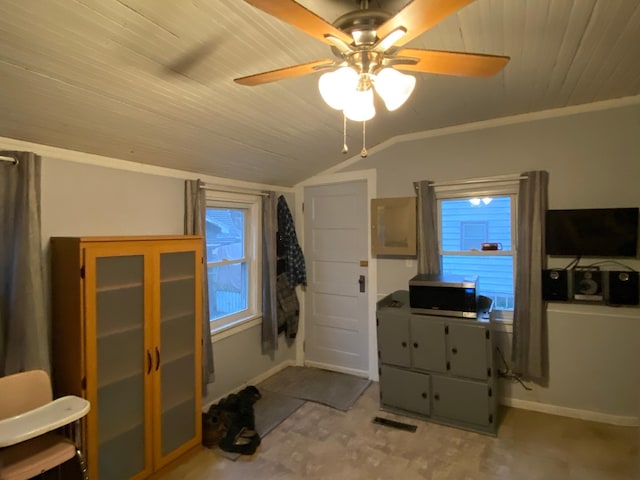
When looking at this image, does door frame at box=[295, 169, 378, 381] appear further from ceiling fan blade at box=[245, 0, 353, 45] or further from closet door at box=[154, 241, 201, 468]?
ceiling fan blade at box=[245, 0, 353, 45]

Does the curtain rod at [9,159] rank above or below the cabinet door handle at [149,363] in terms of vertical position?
above

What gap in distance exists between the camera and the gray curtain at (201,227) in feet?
9.85

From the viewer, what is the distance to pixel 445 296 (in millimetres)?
3016

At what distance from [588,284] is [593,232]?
16.3 inches

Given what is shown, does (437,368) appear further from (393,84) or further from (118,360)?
(393,84)

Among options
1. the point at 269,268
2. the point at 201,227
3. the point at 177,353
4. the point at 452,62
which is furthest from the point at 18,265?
the point at 452,62

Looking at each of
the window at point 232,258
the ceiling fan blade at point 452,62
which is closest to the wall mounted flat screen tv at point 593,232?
the ceiling fan blade at point 452,62

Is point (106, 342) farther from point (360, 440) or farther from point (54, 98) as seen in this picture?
point (360, 440)

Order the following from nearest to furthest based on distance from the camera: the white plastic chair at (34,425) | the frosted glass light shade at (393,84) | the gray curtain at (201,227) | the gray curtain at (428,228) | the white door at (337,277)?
the frosted glass light shade at (393,84) < the white plastic chair at (34,425) < the gray curtain at (201,227) < the gray curtain at (428,228) < the white door at (337,277)

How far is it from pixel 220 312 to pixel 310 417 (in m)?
1.28

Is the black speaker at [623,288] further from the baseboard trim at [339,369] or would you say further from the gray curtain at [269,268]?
the gray curtain at [269,268]

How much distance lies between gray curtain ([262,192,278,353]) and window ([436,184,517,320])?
1671mm

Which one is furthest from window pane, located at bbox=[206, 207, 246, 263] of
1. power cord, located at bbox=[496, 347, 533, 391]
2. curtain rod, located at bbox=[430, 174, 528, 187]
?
power cord, located at bbox=[496, 347, 533, 391]

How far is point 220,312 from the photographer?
11.8ft
